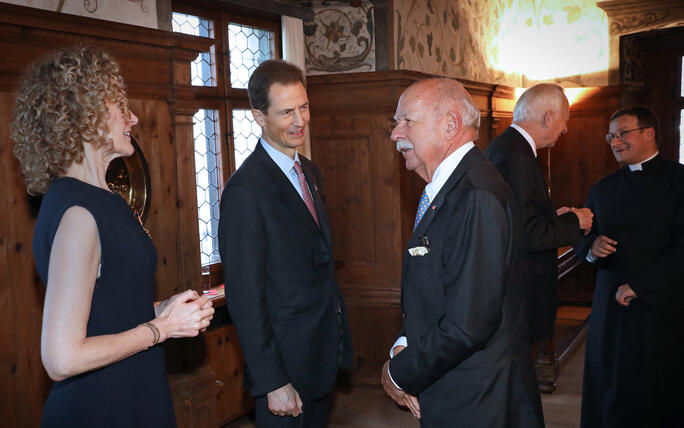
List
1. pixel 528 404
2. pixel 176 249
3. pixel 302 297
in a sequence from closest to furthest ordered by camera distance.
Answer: pixel 528 404, pixel 302 297, pixel 176 249

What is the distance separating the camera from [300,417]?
224 cm

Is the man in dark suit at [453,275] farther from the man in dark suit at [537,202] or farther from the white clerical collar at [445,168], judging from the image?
the man in dark suit at [537,202]

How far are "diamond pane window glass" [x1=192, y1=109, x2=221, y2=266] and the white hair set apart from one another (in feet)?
6.37

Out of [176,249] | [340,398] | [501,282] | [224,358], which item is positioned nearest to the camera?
[501,282]

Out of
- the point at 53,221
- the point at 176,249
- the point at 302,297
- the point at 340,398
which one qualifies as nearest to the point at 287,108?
the point at 302,297

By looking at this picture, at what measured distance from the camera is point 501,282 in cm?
171

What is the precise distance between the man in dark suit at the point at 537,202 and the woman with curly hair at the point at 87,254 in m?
1.77

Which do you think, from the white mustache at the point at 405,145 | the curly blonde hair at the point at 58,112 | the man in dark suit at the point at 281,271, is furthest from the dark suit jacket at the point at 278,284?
the curly blonde hair at the point at 58,112

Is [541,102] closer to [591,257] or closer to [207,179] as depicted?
[591,257]

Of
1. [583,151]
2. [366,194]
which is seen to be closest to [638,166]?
[366,194]

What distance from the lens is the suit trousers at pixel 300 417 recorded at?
2.20 metres

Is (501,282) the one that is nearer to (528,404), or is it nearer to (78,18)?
(528,404)

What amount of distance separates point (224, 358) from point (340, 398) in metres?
0.96

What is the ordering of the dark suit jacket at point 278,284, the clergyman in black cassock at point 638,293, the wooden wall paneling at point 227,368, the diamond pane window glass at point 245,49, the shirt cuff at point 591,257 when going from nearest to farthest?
the dark suit jacket at point 278,284
the clergyman in black cassock at point 638,293
the shirt cuff at point 591,257
the wooden wall paneling at point 227,368
the diamond pane window glass at point 245,49
